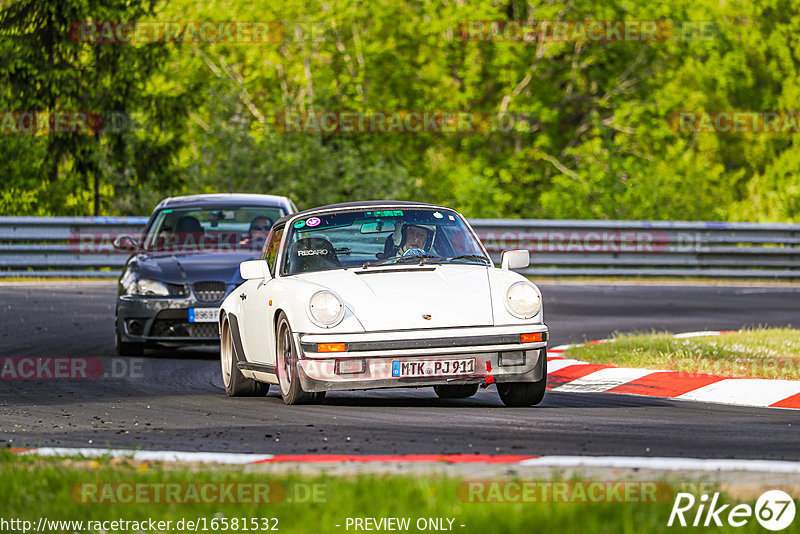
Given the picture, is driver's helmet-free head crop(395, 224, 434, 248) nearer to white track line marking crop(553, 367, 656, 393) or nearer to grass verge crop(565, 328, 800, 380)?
white track line marking crop(553, 367, 656, 393)

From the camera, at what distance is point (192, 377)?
40.9 feet

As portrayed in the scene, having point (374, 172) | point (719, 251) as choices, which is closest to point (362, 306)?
point (719, 251)

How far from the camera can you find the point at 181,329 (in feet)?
46.0

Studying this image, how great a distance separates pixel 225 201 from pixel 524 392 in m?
6.18

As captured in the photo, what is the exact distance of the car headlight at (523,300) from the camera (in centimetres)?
959

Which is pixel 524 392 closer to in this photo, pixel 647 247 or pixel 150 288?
pixel 150 288

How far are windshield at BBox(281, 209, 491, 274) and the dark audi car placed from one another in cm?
338

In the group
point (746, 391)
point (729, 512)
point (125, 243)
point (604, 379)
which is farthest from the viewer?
point (125, 243)

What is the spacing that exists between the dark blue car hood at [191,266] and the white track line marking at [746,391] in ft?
16.2

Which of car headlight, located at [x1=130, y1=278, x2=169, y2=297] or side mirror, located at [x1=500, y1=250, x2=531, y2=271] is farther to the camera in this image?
car headlight, located at [x1=130, y1=278, x2=169, y2=297]

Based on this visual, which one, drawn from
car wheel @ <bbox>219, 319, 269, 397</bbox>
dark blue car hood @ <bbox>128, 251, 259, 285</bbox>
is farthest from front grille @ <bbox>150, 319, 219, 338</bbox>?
car wheel @ <bbox>219, 319, 269, 397</bbox>

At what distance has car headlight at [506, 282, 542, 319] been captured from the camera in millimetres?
9594

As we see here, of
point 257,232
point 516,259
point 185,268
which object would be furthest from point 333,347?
point 257,232

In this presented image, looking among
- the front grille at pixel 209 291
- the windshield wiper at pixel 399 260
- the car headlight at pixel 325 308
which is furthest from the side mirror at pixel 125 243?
the car headlight at pixel 325 308
